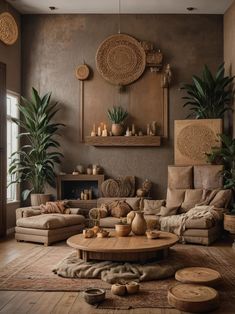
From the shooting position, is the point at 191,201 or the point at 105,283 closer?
the point at 105,283

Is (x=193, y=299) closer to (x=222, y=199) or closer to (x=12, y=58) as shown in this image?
(x=222, y=199)

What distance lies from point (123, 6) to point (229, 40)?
207 cm

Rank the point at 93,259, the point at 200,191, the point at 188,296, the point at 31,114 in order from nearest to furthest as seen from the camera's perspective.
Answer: the point at 188,296, the point at 93,259, the point at 200,191, the point at 31,114

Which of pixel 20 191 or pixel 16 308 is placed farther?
pixel 20 191

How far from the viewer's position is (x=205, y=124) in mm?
7934

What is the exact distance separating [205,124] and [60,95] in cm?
289

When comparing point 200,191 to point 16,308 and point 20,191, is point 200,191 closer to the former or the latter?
point 20,191

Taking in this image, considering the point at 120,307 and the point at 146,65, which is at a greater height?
the point at 146,65

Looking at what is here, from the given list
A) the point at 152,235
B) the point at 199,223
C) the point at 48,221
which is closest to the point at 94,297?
the point at 152,235

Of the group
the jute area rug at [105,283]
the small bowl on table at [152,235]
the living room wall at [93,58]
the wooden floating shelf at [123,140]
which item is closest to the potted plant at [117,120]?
the wooden floating shelf at [123,140]

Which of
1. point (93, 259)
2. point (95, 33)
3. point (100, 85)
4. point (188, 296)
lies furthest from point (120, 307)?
point (95, 33)

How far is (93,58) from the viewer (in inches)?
341

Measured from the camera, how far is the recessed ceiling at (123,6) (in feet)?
26.1

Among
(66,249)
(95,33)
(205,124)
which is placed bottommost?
(66,249)
